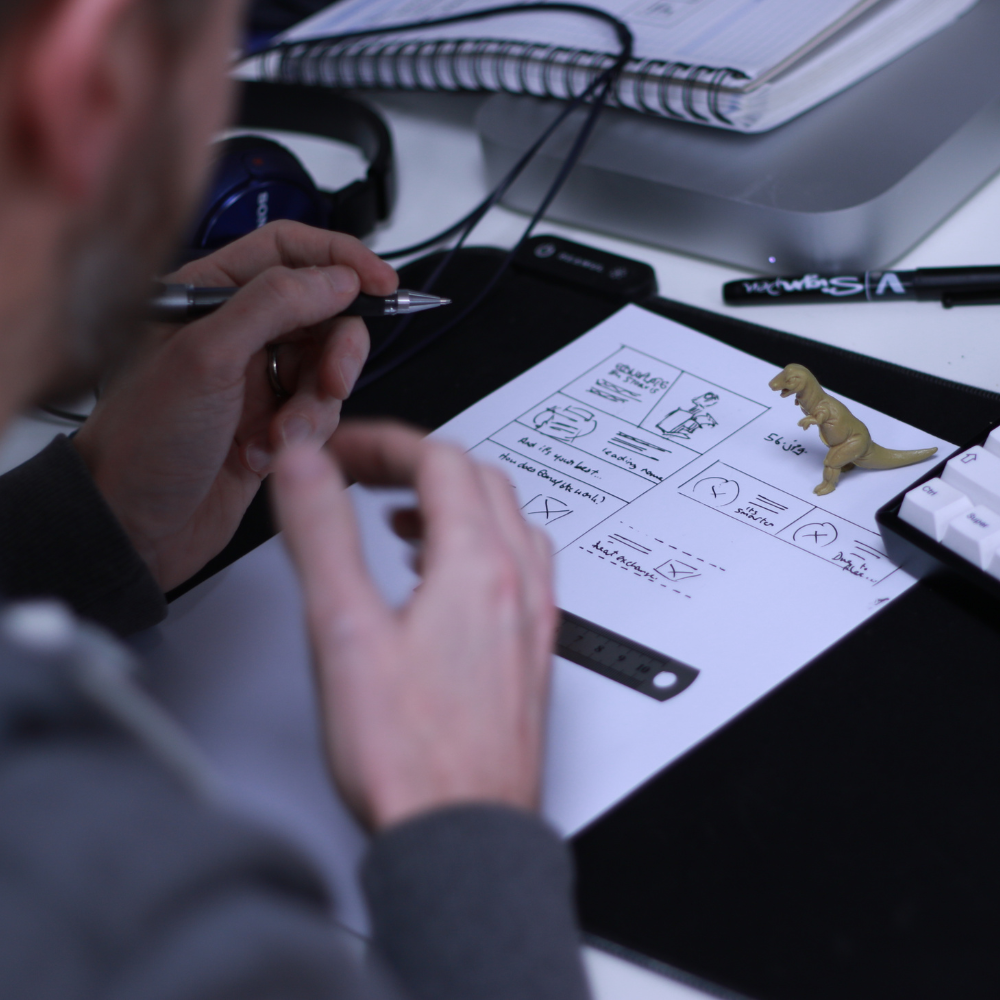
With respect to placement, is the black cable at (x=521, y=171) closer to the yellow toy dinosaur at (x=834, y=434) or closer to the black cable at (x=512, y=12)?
the black cable at (x=512, y=12)

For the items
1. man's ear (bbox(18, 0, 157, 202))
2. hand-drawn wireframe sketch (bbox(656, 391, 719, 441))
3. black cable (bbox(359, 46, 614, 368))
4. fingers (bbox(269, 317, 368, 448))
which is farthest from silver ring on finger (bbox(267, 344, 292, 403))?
man's ear (bbox(18, 0, 157, 202))

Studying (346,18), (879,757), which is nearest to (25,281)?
(879,757)

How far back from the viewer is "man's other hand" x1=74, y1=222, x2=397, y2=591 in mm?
606

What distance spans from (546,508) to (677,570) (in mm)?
93

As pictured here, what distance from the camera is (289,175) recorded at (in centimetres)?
79

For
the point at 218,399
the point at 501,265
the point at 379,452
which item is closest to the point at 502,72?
the point at 501,265

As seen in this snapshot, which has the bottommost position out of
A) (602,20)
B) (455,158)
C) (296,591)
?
(296,591)

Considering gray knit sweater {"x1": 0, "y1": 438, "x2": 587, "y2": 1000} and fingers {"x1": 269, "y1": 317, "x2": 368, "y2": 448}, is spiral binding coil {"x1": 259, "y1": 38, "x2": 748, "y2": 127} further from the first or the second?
gray knit sweater {"x1": 0, "y1": 438, "x2": 587, "y2": 1000}

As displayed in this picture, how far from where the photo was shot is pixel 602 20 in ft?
2.99

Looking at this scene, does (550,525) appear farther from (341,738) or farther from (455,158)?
(455,158)

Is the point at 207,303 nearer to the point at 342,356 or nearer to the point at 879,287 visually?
the point at 342,356

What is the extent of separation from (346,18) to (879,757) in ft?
3.14

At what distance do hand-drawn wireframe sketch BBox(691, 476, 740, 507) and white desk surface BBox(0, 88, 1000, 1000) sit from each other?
0.17 metres

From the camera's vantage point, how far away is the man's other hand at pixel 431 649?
0.38 m
